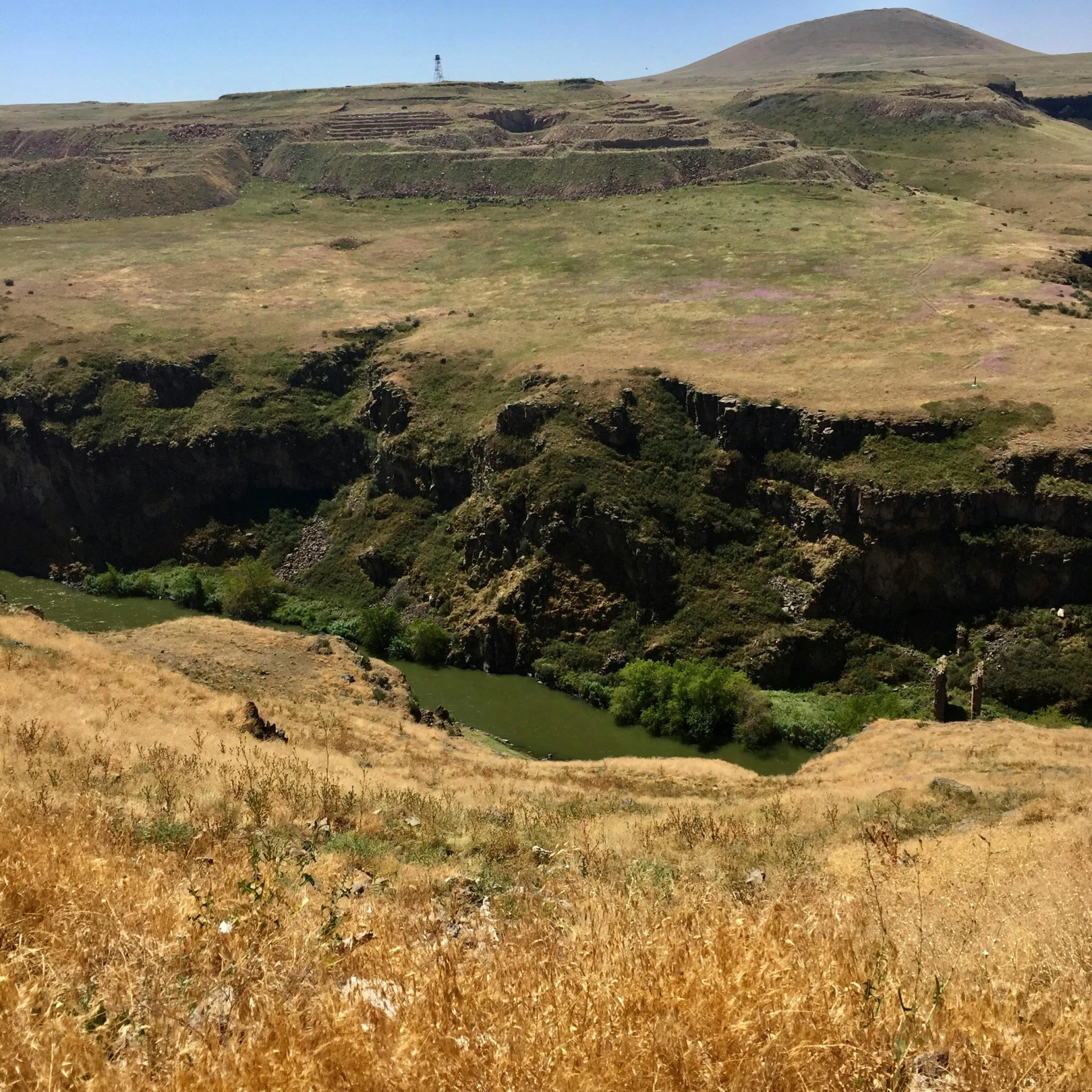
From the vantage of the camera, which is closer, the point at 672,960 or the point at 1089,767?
the point at 672,960

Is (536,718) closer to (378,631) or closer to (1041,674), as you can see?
(378,631)

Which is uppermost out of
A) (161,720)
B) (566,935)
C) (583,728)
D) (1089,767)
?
(566,935)

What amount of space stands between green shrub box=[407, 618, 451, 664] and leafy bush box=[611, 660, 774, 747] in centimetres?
1138

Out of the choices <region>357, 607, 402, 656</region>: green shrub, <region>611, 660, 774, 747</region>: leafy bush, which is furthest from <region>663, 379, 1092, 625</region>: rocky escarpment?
<region>357, 607, 402, 656</region>: green shrub

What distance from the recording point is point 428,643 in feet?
155

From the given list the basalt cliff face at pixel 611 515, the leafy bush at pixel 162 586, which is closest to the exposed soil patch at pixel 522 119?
the basalt cliff face at pixel 611 515

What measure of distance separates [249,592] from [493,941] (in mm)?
49504

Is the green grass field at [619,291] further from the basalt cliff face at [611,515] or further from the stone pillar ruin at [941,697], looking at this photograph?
the stone pillar ruin at [941,697]

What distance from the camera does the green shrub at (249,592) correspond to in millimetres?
52969

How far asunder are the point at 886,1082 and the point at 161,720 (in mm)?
18766

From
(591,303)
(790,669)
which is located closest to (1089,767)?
(790,669)

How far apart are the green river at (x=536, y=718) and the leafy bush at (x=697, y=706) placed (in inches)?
23.9

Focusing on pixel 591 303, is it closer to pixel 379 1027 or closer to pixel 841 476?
pixel 841 476

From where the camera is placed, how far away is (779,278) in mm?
69750
